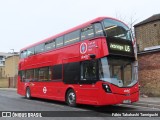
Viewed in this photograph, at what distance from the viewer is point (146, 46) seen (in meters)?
36.8

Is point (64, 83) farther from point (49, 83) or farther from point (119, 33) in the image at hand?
point (119, 33)

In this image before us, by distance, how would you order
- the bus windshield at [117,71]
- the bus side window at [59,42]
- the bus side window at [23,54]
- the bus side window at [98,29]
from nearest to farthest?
1. the bus windshield at [117,71]
2. the bus side window at [98,29]
3. the bus side window at [59,42]
4. the bus side window at [23,54]

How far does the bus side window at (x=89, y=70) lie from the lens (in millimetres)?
13365

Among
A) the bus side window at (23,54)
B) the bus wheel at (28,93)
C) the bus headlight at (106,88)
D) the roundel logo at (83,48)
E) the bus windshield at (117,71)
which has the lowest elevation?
the bus wheel at (28,93)

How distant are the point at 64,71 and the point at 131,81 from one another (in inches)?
168

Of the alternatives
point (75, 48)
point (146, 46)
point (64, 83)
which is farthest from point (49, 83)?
point (146, 46)

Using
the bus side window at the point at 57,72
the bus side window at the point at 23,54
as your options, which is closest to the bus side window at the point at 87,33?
the bus side window at the point at 57,72

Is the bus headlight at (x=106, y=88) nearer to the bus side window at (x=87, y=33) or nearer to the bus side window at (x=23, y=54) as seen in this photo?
the bus side window at (x=87, y=33)

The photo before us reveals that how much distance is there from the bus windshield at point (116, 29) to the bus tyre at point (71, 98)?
4006 mm

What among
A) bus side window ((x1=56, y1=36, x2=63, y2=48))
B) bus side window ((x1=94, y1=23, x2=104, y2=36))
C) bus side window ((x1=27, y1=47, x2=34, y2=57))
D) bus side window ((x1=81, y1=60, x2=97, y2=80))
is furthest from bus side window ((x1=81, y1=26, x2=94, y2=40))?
bus side window ((x1=27, y1=47, x2=34, y2=57))

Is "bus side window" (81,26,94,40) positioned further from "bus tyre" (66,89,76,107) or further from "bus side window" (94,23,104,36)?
"bus tyre" (66,89,76,107)

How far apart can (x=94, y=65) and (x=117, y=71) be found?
1.11m

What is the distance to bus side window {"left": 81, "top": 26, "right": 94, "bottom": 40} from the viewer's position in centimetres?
1403

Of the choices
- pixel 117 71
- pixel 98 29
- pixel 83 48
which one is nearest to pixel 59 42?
pixel 83 48
